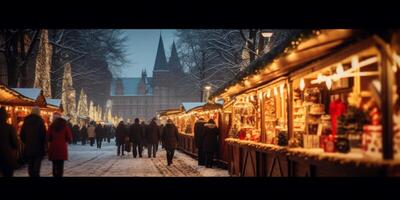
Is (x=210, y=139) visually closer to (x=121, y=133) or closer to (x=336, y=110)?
(x=121, y=133)

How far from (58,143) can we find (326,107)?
226 inches

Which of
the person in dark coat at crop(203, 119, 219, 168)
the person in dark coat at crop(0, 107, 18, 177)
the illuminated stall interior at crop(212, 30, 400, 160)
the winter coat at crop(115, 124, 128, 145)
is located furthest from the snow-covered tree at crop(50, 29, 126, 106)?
the person in dark coat at crop(0, 107, 18, 177)

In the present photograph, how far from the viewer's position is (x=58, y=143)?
1220cm

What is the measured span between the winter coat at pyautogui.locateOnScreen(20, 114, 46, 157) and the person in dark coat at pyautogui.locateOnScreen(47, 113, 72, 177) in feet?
0.97

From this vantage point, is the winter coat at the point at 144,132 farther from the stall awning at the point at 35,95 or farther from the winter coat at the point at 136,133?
the stall awning at the point at 35,95

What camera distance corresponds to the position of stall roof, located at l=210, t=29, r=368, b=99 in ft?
25.0

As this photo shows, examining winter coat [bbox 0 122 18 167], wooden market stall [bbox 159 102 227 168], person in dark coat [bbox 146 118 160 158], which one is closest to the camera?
winter coat [bbox 0 122 18 167]

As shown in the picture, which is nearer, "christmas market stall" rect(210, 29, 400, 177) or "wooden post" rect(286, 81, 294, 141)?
"christmas market stall" rect(210, 29, 400, 177)

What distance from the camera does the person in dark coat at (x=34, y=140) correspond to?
11805mm

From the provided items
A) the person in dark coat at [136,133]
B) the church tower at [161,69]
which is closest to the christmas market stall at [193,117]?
the person in dark coat at [136,133]

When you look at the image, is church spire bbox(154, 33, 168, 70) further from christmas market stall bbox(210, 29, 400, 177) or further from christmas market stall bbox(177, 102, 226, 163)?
christmas market stall bbox(210, 29, 400, 177)

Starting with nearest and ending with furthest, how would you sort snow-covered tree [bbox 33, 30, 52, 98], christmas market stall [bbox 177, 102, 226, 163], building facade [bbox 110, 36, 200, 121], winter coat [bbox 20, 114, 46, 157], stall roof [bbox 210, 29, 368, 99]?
stall roof [bbox 210, 29, 368, 99] < winter coat [bbox 20, 114, 46, 157] < christmas market stall [bbox 177, 102, 226, 163] < snow-covered tree [bbox 33, 30, 52, 98] < building facade [bbox 110, 36, 200, 121]
